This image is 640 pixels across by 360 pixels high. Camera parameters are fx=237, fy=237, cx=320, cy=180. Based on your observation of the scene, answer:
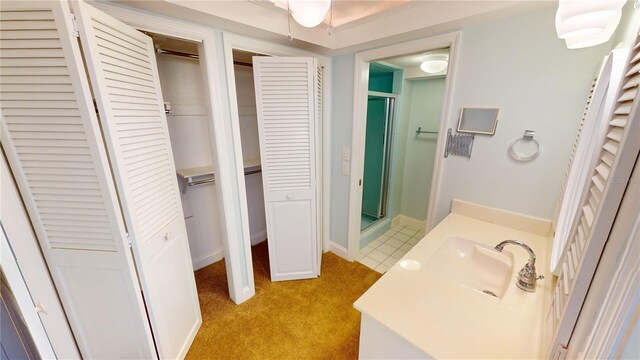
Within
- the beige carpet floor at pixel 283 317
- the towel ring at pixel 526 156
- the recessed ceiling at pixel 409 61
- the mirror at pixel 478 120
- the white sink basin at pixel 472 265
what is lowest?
the beige carpet floor at pixel 283 317

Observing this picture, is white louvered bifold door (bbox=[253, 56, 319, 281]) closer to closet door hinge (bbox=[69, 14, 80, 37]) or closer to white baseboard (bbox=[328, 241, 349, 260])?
white baseboard (bbox=[328, 241, 349, 260])

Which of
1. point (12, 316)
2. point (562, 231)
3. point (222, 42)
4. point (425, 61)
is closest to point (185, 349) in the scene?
point (12, 316)

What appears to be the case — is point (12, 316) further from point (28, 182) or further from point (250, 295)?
point (250, 295)

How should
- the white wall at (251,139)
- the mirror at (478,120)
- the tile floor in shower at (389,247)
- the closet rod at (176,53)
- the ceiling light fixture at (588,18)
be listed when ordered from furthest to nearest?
1. the tile floor in shower at (389,247)
2. the white wall at (251,139)
3. the closet rod at (176,53)
4. the mirror at (478,120)
5. the ceiling light fixture at (588,18)

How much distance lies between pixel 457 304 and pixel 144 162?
153 cm

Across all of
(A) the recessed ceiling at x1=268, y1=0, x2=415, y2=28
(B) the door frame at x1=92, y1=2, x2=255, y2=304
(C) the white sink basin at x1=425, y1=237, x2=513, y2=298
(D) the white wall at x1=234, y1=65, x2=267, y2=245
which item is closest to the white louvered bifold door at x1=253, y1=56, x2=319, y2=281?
(B) the door frame at x1=92, y1=2, x2=255, y2=304

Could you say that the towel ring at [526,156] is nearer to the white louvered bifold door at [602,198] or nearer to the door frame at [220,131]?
the white louvered bifold door at [602,198]

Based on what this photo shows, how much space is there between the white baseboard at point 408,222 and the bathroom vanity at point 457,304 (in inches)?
70.7

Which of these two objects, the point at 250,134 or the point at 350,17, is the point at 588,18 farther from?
the point at 250,134

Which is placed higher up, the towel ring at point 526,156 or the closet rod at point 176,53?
the closet rod at point 176,53

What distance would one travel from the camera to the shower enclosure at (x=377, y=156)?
2848mm

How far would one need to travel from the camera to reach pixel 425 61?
2.29 m

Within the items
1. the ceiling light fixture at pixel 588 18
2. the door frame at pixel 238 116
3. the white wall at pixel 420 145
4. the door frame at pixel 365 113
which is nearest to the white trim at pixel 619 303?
the ceiling light fixture at pixel 588 18

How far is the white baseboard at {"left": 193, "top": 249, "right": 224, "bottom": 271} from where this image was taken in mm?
2350
